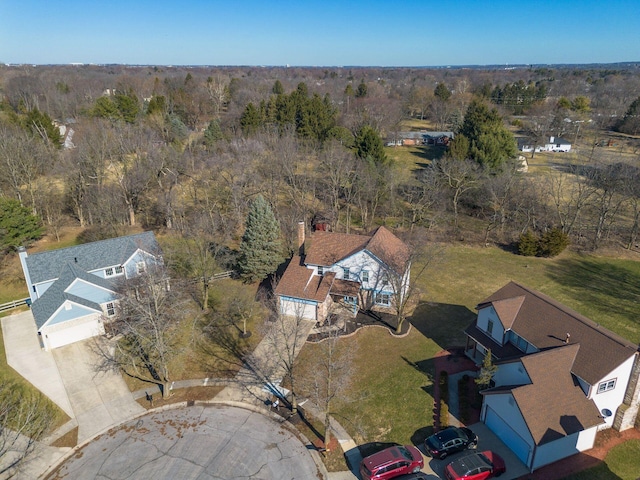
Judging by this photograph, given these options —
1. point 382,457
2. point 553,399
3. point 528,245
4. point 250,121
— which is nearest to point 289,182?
point 250,121

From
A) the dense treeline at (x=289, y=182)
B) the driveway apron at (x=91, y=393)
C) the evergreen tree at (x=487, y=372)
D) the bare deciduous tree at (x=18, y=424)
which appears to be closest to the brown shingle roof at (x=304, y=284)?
the dense treeline at (x=289, y=182)

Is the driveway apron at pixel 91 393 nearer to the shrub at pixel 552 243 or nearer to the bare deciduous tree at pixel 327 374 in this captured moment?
the bare deciduous tree at pixel 327 374

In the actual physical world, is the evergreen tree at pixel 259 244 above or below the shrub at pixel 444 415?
above

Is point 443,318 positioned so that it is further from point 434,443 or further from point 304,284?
point 434,443

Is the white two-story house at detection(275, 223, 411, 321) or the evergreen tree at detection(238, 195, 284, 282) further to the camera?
the evergreen tree at detection(238, 195, 284, 282)

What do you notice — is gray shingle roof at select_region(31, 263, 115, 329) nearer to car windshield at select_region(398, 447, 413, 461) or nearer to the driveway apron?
the driveway apron

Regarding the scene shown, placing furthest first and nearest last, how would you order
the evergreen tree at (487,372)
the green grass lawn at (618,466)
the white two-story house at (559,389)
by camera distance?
the evergreen tree at (487,372), the white two-story house at (559,389), the green grass lawn at (618,466)

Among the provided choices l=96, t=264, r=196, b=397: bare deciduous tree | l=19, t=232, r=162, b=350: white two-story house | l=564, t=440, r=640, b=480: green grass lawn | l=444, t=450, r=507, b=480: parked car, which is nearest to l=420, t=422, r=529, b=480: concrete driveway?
l=444, t=450, r=507, b=480: parked car
